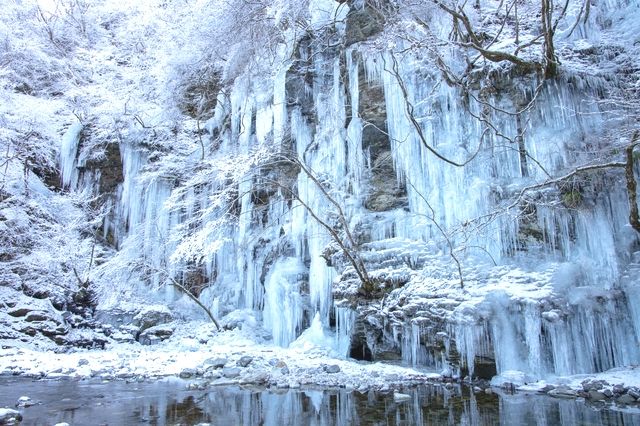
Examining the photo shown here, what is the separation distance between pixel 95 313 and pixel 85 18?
1309cm

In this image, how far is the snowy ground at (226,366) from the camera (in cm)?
771

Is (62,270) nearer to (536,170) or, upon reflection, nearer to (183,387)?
(183,387)

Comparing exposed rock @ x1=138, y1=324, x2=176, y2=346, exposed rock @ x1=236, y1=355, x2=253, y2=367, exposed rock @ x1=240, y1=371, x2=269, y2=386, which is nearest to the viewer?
exposed rock @ x1=240, y1=371, x2=269, y2=386

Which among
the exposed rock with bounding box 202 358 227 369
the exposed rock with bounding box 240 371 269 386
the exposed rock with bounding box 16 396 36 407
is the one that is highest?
the exposed rock with bounding box 202 358 227 369

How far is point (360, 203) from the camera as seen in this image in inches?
414

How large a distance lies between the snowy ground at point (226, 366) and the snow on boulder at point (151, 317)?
176 cm

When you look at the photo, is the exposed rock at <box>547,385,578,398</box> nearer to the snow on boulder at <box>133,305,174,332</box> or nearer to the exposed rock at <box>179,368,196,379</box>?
the exposed rock at <box>179,368,196,379</box>

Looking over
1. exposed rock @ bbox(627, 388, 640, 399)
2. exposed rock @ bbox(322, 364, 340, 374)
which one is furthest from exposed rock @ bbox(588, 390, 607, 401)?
exposed rock @ bbox(322, 364, 340, 374)

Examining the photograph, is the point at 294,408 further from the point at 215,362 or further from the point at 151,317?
the point at 151,317

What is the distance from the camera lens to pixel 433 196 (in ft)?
30.2

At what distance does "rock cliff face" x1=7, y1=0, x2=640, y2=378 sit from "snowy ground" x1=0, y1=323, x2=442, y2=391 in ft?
2.74

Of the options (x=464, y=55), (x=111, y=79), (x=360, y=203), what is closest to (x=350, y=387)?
(x=360, y=203)

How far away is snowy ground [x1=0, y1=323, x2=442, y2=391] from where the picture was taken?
303 inches

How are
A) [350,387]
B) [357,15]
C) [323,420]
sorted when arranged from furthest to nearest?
[357,15] < [350,387] < [323,420]
